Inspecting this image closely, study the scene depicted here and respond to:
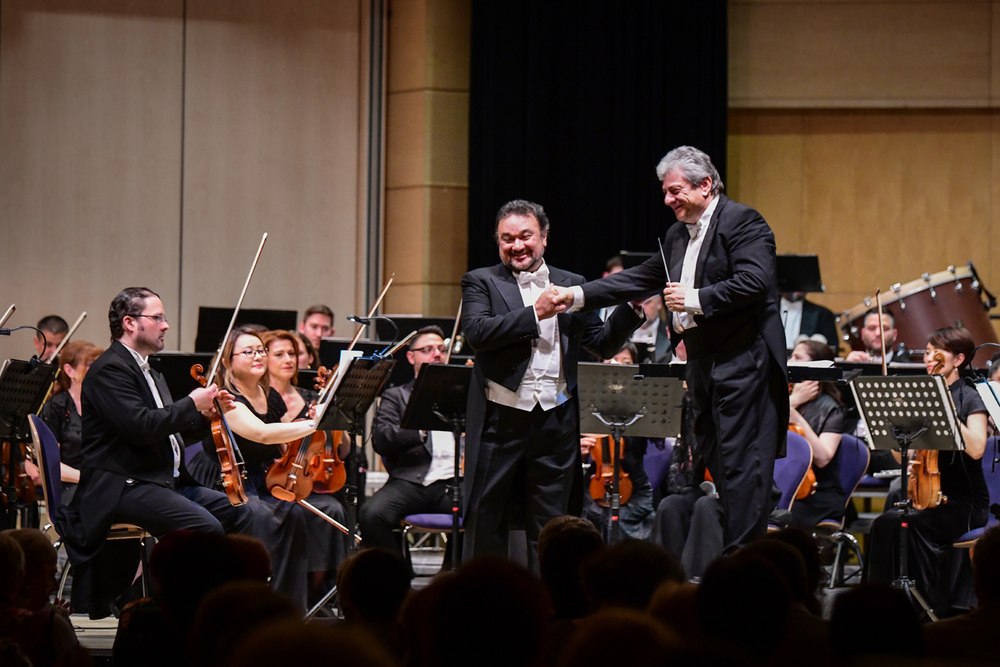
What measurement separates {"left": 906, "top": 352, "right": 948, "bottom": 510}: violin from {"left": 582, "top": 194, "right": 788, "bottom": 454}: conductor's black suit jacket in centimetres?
158

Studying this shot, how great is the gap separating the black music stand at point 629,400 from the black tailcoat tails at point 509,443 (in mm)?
938

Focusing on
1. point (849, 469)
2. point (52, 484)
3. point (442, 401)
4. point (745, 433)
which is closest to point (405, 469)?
point (442, 401)

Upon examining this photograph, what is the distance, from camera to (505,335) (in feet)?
11.9

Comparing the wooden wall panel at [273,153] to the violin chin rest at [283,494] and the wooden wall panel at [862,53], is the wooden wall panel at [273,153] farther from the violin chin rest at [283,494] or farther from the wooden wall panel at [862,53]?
the violin chin rest at [283,494]

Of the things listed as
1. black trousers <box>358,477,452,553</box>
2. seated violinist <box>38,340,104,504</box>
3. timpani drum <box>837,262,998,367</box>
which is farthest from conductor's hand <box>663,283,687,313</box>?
timpani drum <box>837,262,998,367</box>

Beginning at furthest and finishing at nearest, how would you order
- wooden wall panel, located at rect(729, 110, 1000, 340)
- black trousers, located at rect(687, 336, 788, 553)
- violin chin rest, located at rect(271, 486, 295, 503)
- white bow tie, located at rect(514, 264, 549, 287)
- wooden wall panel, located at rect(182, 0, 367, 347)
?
wooden wall panel, located at rect(729, 110, 1000, 340) < wooden wall panel, located at rect(182, 0, 367, 347) < violin chin rest, located at rect(271, 486, 295, 503) < white bow tie, located at rect(514, 264, 549, 287) < black trousers, located at rect(687, 336, 788, 553)

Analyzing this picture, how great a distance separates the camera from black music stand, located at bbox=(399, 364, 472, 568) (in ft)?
15.3

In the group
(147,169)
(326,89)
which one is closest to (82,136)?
(147,169)

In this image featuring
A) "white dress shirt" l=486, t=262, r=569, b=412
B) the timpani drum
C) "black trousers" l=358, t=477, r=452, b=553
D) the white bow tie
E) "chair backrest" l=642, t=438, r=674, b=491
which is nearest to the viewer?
"white dress shirt" l=486, t=262, r=569, b=412

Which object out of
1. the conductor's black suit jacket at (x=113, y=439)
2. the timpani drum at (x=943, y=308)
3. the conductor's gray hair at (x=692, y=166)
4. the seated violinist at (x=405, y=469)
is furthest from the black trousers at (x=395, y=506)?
the timpani drum at (x=943, y=308)

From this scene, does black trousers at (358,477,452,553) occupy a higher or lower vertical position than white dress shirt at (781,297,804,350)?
lower

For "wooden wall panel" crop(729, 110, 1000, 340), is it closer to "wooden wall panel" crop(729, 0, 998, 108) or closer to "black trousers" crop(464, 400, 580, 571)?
"wooden wall panel" crop(729, 0, 998, 108)

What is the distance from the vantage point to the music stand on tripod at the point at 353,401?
4.36 metres

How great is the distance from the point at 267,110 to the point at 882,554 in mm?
5344
